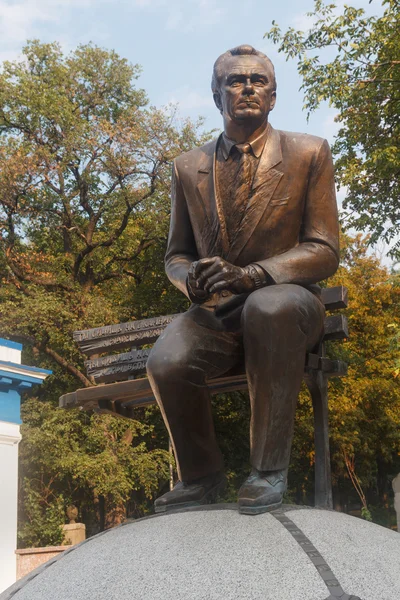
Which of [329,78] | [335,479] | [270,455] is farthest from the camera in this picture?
[335,479]

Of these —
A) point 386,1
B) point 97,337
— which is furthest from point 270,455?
point 386,1

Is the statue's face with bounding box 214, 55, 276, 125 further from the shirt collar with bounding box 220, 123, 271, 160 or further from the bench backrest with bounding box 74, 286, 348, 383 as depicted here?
the bench backrest with bounding box 74, 286, 348, 383

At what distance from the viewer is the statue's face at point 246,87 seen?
3320 mm

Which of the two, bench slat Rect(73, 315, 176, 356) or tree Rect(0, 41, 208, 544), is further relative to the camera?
tree Rect(0, 41, 208, 544)

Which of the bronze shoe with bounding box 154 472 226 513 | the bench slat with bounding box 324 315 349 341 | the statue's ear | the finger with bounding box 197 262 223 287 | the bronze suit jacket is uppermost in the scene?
the statue's ear

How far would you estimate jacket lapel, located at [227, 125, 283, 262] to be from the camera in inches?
132

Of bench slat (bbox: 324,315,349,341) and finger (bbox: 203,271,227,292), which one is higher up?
finger (bbox: 203,271,227,292)

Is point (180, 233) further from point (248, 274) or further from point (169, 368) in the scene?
point (169, 368)

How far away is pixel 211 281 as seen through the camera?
Result: 307 cm

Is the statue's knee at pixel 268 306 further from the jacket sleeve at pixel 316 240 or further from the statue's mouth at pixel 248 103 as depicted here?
the statue's mouth at pixel 248 103

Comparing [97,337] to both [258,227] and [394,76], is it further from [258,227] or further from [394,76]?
[394,76]

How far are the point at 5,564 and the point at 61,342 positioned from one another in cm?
663

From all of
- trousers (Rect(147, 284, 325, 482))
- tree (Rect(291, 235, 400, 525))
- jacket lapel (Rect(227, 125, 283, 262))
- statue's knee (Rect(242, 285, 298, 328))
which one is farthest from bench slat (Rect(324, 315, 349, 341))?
tree (Rect(291, 235, 400, 525))

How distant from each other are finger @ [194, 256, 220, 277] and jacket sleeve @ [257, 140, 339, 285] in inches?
8.7
